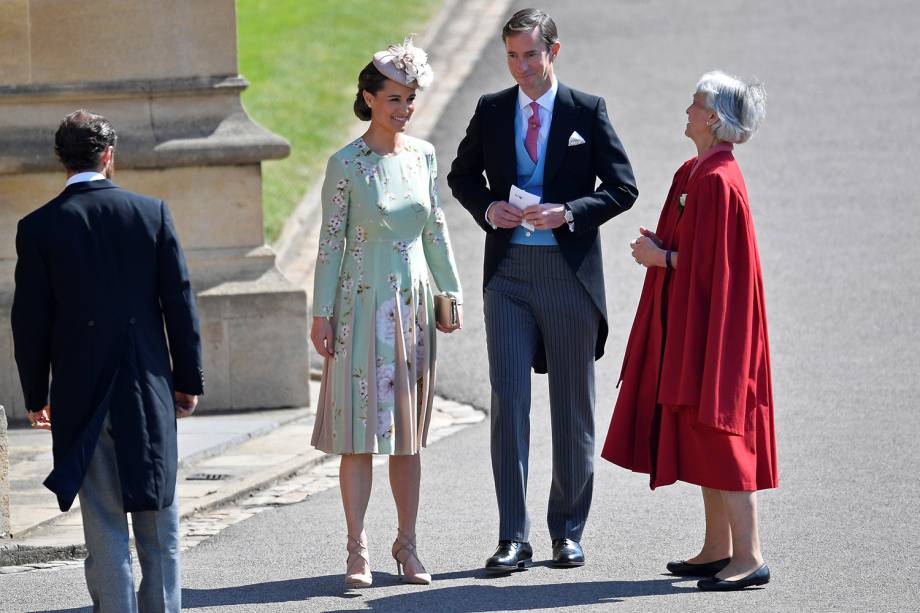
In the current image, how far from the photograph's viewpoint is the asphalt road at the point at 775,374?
649 cm

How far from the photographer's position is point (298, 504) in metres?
8.03

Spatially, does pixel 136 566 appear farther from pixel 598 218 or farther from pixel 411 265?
pixel 598 218

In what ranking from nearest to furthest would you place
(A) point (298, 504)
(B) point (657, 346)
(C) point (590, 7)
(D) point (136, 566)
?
(B) point (657, 346)
(D) point (136, 566)
(A) point (298, 504)
(C) point (590, 7)

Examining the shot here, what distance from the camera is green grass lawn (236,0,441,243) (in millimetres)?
15727

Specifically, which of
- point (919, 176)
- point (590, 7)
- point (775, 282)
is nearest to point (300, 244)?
point (775, 282)

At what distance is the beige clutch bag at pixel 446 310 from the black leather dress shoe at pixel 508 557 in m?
0.91

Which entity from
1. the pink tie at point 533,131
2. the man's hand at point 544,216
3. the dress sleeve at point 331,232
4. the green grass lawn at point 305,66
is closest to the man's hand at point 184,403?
the dress sleeve at point 331,232

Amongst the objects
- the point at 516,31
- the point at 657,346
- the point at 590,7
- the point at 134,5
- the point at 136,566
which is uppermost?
the point at 590,7

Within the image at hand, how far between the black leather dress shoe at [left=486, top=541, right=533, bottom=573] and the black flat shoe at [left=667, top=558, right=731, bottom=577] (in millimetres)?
591

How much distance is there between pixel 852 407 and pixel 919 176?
221 inches

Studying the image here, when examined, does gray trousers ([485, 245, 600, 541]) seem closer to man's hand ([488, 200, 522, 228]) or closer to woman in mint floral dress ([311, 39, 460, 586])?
man's hand ([488, 200, 522, 228])

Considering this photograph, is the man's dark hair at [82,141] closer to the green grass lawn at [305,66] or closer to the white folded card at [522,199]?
the white folded card at [522,199]

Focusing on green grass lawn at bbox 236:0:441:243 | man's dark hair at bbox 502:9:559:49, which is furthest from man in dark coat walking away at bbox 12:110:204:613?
green grass lawn at bbox 236:0:441:243

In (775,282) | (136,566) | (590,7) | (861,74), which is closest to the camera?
(136,566)
